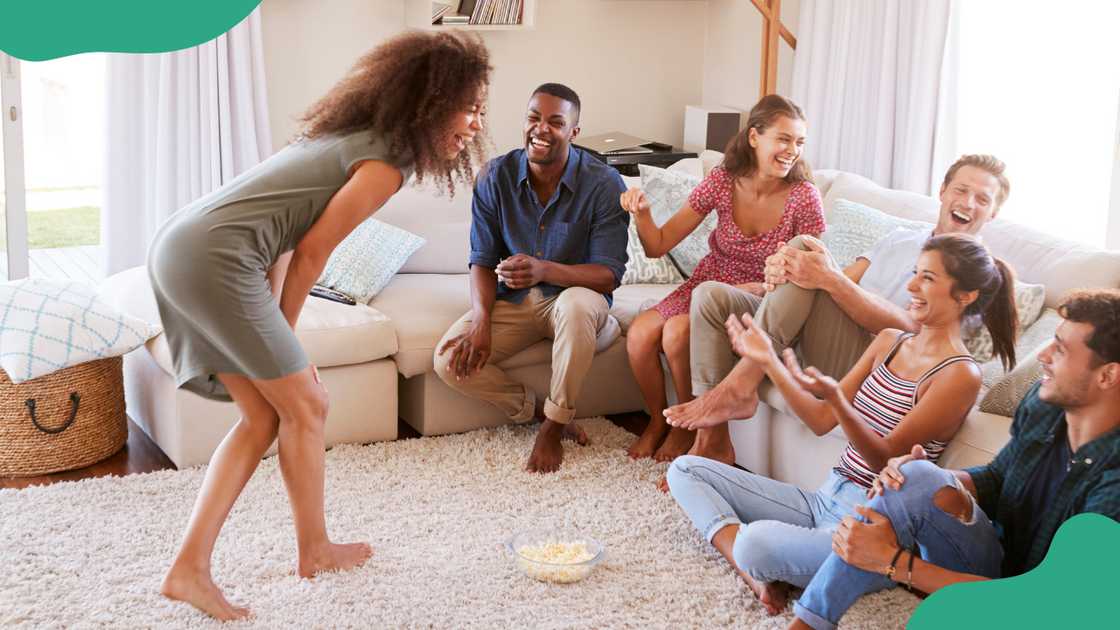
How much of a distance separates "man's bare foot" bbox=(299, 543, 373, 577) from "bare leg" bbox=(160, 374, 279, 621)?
184 mm

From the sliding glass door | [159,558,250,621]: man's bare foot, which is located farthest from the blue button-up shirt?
the sliding glass door

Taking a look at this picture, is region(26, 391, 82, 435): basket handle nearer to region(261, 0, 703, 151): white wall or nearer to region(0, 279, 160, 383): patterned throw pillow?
region(0, 279, 160, 383): patterned throw pillow

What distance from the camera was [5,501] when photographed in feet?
9.31

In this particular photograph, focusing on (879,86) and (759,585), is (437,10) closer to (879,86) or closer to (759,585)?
(879,86)

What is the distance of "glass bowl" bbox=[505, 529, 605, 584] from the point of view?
2.47 m

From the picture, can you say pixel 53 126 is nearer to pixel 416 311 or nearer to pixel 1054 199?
pixel 416 311

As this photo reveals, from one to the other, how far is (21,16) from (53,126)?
2.06 ft

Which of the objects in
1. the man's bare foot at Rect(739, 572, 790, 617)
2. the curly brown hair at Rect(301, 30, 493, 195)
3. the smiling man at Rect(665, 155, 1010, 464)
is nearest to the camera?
the curly brown hair at Rect(301, 30, 493, 195)

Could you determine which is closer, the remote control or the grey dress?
the grey dress

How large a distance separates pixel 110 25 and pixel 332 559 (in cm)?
231

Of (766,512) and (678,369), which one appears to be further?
(678,369)

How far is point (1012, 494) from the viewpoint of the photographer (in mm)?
2094

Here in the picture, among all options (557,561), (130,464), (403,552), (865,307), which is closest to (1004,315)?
(865,307)

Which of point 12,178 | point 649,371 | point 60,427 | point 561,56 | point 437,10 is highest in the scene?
point 437,10
